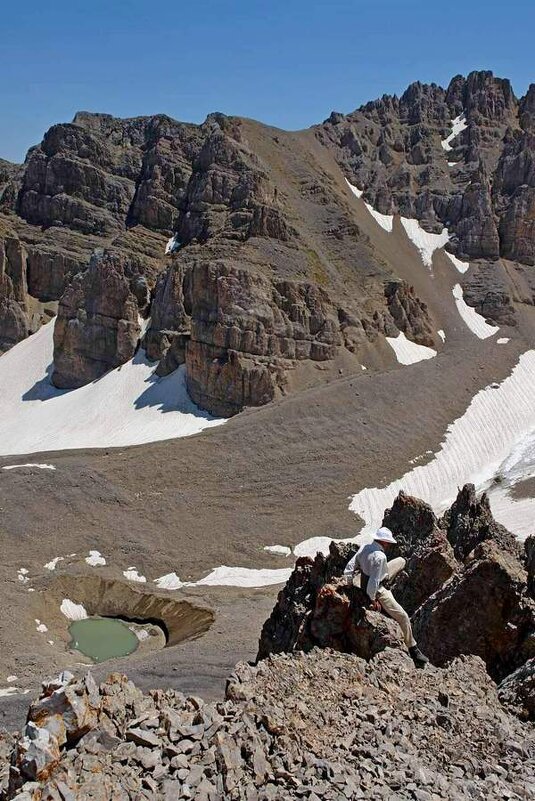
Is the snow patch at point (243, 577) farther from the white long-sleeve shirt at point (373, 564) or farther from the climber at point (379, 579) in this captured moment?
the white long-sleeve shirt at point (373, 564)

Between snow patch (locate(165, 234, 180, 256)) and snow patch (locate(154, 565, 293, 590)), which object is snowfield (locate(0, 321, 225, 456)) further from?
snow patch (locate(165, 234, 180, 256))

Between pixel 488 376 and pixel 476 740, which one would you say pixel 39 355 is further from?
pixel 476 740

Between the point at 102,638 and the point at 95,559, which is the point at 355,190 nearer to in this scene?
the point at 95,559

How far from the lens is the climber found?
1117 cm

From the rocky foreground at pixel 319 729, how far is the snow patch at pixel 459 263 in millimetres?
85091

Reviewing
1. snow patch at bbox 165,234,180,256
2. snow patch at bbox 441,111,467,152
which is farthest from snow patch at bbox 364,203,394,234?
snow patch at bbox 441,111,467,152

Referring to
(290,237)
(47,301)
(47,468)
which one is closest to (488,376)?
(290,237)

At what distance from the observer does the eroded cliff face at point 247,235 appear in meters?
60.3

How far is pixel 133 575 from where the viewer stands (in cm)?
3462

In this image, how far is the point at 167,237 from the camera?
89.9 metres

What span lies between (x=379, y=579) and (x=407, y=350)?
59.5 metres

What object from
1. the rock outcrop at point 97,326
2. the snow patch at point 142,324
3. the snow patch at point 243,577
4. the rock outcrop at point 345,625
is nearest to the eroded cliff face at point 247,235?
the rock outcrop at point 97,326

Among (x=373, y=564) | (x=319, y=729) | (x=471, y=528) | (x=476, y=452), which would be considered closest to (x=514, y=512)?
(x=471, y=528)

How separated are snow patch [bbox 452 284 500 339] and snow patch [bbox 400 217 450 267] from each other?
842 cm
